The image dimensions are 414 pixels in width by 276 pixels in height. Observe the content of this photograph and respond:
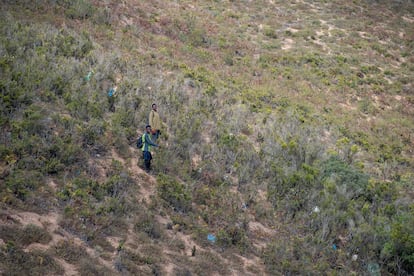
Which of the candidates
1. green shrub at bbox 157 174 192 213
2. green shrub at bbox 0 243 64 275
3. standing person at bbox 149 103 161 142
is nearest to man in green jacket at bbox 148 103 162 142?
standing person at bbox 149 103 161 142

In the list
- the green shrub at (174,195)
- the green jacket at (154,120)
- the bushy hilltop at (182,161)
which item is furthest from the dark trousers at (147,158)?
the green jacket at (154,120)

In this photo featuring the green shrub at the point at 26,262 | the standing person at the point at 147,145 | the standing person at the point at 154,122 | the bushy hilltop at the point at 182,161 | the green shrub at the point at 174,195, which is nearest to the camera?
the green shrub at the point at 26,262

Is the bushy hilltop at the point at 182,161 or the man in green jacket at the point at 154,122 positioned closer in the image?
the bushy hilltop at the point at 182,161

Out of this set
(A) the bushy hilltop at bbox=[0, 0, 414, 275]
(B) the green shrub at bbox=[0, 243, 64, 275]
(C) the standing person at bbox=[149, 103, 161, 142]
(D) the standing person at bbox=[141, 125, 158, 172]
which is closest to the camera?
(B) the green shrub at bbox=[0, 243, 64, 275]

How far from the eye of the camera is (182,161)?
1083 cm

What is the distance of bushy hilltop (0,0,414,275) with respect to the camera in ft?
25.3

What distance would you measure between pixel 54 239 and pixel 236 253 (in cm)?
366

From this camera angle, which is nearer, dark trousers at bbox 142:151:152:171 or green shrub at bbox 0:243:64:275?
green shrub at bbox 0:243:64:275

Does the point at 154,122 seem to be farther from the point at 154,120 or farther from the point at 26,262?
the point at 26,262

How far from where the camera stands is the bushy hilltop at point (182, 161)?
771cm

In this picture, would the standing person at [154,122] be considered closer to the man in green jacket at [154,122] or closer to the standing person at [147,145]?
the man in green jacket at [154,122]

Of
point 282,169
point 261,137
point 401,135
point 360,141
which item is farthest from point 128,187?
point 401,135

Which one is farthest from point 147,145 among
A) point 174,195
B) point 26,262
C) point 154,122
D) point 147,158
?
point 26,262

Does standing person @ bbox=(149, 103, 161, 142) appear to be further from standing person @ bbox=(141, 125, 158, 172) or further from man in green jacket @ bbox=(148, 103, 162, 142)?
standing person @ bbox=(141, 125, 158, 172)
